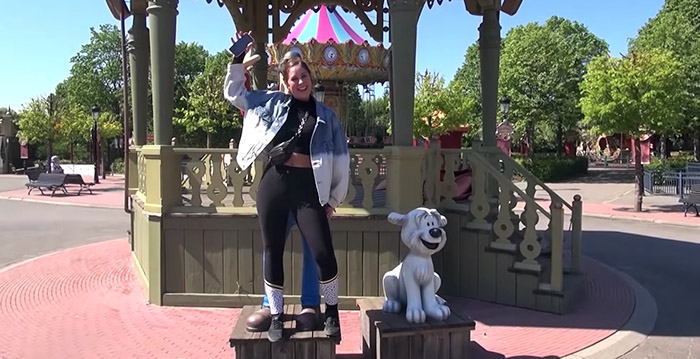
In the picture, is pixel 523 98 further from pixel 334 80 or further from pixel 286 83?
pixel 286 83

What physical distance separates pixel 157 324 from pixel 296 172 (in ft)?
8.43

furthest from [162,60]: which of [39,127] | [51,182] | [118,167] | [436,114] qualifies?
[118,167]

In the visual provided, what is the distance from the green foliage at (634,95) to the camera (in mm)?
16125

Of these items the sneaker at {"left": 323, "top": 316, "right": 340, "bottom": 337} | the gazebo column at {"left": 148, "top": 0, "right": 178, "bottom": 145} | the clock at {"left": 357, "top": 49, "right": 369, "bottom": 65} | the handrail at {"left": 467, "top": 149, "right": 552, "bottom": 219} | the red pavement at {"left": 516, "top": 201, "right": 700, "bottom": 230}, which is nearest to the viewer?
the sneaker at {"left": 323, "top": 316, "right": 340, "bottom": 337}

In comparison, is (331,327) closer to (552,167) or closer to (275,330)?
(275,330)

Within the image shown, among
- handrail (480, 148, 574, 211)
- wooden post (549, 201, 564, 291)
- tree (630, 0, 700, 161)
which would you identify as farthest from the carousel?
tree (630, 0, 700, 161)

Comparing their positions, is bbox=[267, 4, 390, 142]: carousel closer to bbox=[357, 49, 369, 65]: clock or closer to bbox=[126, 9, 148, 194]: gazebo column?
bbox=[357, 49, 369, 65]: clock

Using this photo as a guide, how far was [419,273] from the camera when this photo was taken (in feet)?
14.2

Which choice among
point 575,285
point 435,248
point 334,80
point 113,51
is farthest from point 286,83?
point 113,51

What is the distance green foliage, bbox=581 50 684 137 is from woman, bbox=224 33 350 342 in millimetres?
14359

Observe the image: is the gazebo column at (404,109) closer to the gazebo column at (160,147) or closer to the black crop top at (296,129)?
the black crop top at (296,129)

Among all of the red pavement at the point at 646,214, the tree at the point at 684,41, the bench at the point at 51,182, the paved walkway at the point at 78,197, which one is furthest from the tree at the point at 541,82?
the bench at the point at 51,182

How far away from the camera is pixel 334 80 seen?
18.3m

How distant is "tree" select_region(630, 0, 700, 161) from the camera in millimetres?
28531
